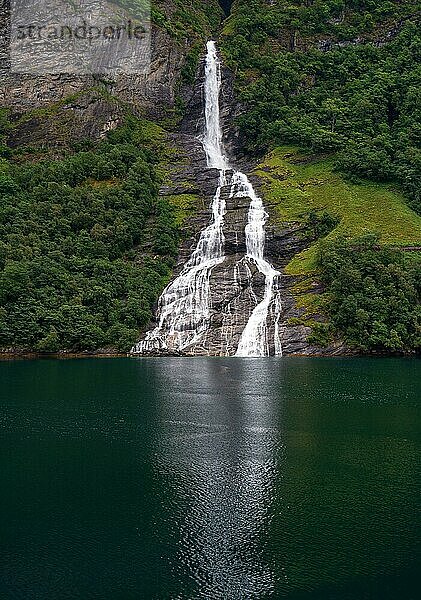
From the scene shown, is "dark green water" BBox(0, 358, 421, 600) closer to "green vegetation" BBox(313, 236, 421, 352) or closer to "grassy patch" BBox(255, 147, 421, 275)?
"green vegetation" BBox(313, 236, 421, 352)

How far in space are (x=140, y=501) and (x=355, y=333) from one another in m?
41.7

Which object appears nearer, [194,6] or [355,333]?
[355,333]

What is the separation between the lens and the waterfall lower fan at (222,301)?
57.8 meters

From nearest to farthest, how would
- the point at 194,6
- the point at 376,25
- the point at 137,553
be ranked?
the point at 137,553
the point at 376,25
the point at 194,6

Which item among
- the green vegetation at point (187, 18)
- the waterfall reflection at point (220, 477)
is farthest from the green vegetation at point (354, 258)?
the green vegetation at point (187, 18)

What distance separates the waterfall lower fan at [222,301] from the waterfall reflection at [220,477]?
72.8 ft

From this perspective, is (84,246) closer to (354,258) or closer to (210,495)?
(354,258)

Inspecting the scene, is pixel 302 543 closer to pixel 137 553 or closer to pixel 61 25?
pixel 137 553

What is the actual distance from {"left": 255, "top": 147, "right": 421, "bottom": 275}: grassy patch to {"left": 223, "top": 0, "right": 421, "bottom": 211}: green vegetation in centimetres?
280

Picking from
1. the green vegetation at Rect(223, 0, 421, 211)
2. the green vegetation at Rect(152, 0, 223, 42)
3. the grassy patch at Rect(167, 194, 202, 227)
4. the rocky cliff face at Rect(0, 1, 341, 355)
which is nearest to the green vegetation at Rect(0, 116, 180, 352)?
the grassy patch at Rect(167, 194, 202, 227)

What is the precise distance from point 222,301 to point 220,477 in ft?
146

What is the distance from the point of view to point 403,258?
59688 millimetres

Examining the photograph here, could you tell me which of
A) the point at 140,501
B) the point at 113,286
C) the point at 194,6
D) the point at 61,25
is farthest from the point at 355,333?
the point at 194,6

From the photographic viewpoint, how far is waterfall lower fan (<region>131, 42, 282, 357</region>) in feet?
189
